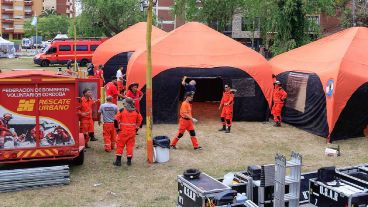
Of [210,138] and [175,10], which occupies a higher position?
[175,10]

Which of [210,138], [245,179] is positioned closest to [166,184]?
[245,179]

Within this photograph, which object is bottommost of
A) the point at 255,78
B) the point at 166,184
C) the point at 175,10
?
the point at 166,184

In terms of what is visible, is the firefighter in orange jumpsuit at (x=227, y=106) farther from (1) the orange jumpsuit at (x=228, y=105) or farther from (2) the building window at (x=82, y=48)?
(2) the building window at (x=82, y=48)

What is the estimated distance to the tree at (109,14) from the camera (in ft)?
147

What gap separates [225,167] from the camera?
38.4 ft

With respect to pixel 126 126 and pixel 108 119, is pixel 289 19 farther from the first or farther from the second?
pixel 126 126

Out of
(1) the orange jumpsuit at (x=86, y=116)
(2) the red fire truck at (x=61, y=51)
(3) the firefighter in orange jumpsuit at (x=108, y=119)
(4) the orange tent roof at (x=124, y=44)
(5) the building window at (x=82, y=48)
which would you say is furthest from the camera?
(5) the building window at (x=82, y=48)

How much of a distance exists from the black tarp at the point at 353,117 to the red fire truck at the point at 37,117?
8.60 m

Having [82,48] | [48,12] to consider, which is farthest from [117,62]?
[48,12]

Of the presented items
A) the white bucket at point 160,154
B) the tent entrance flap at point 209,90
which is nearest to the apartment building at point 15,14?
the tent entrance flap at point 209,90

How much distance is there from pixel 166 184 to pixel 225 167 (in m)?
2.03

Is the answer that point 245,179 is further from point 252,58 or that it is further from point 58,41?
point 58,41

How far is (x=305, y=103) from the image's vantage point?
1638 cm

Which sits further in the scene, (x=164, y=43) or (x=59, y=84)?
(x=164, y=43)
